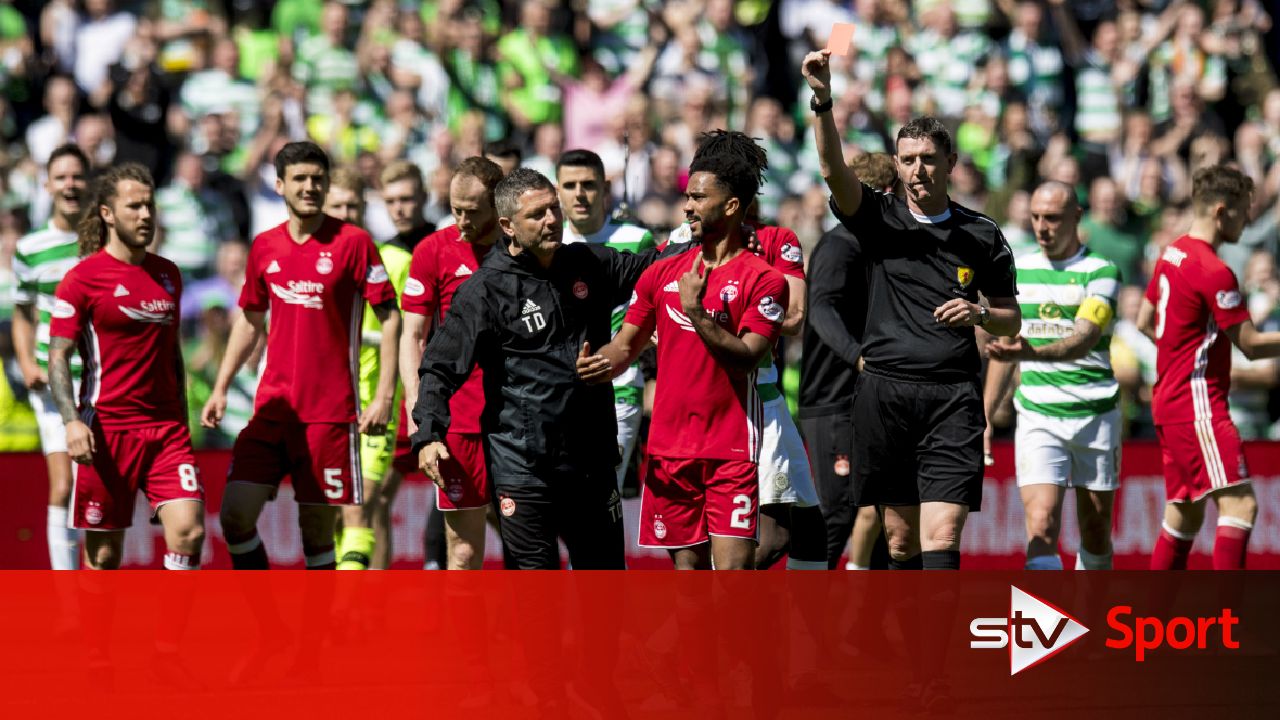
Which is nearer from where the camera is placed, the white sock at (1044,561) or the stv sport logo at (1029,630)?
the stv sport logo at (1029,630)

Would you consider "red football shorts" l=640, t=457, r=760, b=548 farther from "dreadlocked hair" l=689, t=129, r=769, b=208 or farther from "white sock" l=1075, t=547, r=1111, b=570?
"white sock" l=1075, t=547, r=1111, b=570

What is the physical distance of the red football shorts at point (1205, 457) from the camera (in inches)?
360

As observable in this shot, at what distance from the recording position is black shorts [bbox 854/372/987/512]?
732 cm

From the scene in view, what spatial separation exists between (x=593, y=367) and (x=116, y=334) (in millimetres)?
2899

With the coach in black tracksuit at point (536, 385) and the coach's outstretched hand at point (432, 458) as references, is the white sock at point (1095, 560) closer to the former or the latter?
the coach in black tracksuit at point (536, 385)

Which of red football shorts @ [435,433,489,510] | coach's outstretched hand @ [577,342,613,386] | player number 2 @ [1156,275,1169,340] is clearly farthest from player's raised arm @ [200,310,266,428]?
player number 2 @ [1156,275,1169,340]

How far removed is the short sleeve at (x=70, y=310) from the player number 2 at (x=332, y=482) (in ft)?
4.64

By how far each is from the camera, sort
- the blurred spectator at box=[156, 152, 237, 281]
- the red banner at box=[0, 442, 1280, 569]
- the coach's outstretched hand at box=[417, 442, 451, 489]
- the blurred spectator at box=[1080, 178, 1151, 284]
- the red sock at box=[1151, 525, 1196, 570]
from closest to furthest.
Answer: the coach's outstretched hand at box=[417, 442, 451, 489] → the red sock at box=[1151, 525, 1196, 570] → the red banner at box=[0, 442, 1280, 569] → the blurred spectator at box=[156, 152, 237, 281] → the blurred spectator at box=[1080, 178, 1151, 284]

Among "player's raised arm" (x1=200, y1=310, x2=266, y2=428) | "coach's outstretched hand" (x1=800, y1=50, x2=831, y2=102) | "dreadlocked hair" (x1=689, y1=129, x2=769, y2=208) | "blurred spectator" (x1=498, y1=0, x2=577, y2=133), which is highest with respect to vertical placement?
"blurred spectator" (x1=498, y1=0, x2=577, y2=133)

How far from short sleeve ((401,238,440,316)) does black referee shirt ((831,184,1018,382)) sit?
2.23m

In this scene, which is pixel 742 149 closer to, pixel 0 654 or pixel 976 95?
pixel 0 654

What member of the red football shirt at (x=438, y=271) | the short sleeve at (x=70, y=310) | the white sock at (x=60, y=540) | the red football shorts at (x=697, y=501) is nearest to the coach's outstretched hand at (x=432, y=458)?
the red football shorts at (x=697, y=501)

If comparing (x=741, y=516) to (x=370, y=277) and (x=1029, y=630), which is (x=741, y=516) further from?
(x=370, y=277)

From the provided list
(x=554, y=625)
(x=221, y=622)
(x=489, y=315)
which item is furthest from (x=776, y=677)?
(x=489, y=315)
